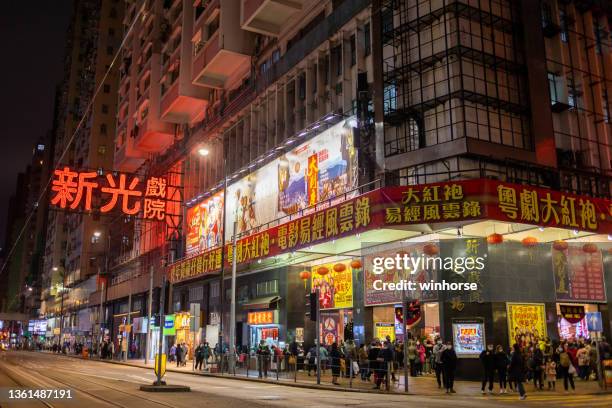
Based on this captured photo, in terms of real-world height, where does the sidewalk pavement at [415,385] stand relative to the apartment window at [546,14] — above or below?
below

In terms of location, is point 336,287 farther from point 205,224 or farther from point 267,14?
point 267,14

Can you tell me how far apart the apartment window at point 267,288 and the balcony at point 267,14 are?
57.8 ft

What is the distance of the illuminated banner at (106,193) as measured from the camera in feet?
132

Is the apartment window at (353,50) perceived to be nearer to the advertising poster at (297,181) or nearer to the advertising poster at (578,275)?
the advertising poster at (297,181)

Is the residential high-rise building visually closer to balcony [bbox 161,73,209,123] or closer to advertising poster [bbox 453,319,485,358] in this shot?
balcony [bbox 161,73,209,123]

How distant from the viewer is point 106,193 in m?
42.3

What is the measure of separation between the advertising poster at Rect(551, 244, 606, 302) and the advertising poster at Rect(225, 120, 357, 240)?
10360mm

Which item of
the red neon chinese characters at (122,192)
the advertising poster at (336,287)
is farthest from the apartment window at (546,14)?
the red neon chinese characters at (122,192)

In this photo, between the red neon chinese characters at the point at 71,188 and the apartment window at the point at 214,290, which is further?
the apartment window at the point at 214,290

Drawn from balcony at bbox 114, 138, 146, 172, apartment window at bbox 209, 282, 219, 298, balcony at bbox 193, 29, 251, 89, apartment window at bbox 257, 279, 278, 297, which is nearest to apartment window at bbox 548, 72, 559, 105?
apartment window at bbox 257, 279, 278, 297

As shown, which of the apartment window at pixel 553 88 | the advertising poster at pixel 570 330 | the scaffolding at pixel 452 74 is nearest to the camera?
the advertising poster at pixel 570 330

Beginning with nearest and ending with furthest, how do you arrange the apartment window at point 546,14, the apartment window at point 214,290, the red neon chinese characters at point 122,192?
1. the apartment window at point 546,14
2. the red neon chinese characters at point 122,192
3. the apartment window at point 214,290

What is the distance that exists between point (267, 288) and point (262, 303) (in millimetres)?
1170
